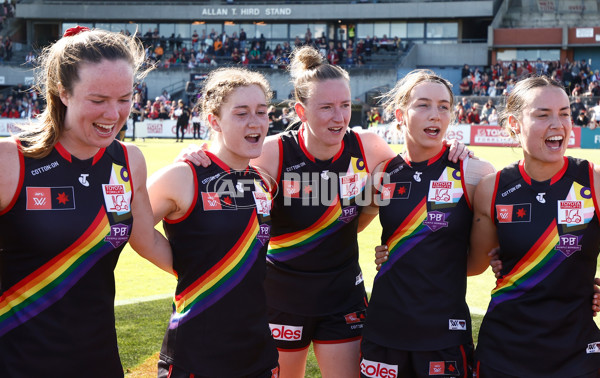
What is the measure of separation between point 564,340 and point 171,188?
6.90ft

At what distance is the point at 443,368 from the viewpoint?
3.56m

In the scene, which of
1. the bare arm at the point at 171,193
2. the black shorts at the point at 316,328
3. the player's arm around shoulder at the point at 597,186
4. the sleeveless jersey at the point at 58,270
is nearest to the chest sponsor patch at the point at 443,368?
the black shorts at the point at 316,328

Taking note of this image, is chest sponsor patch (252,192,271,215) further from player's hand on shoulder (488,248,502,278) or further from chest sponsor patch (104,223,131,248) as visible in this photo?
player's hand on shoulder (488,248,502,278)

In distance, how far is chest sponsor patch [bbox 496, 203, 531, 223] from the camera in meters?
3.43

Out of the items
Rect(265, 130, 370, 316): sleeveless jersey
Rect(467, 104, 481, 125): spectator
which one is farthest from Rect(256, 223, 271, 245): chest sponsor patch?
Rect(467, 104, 481, 125): spectator

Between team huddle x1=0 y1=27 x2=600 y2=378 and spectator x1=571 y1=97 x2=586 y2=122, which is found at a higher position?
spectator x1=571 y1=97 x2=586 y2=122

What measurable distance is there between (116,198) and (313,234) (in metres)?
1.45

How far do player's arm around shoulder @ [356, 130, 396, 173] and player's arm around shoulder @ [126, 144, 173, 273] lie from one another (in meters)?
1.51

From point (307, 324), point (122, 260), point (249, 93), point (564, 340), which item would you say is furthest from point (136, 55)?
point (122, 260)

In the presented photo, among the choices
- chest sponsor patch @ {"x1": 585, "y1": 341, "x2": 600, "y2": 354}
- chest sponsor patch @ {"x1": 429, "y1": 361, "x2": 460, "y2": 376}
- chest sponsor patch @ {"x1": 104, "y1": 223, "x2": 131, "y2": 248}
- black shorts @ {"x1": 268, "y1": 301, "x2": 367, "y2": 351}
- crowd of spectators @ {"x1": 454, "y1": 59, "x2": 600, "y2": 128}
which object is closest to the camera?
chest sponsor patch @ {"x1": 104, "y1": 223, "x2": 131, "y2": 248}

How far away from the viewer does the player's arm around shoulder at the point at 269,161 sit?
13.6 feet

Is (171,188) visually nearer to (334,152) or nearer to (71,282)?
(71,282)

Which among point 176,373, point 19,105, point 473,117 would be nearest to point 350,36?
point 473,117

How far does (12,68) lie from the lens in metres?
46.4
